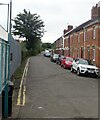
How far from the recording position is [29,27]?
99.2m

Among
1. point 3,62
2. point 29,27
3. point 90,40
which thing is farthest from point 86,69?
point 29,27

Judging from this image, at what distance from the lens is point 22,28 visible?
97.6 meters

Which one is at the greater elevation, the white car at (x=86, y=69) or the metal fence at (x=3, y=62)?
the metal fence at (x=3, y=62)

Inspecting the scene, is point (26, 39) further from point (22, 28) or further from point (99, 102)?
point (99, 102)

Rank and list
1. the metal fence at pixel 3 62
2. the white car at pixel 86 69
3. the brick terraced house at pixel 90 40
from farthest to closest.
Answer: the brick terraced house at pixel 90 40 < the white car at pixel 86 69 < the metal fence at pixel 3 62

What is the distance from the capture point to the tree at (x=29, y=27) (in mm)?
96938

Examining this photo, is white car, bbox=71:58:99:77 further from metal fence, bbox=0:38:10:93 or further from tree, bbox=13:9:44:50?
tree, bbox=13:9:44:50

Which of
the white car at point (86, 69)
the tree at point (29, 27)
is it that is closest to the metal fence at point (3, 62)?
the white car at point (86, 69)

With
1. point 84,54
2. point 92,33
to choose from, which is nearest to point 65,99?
point 92,33

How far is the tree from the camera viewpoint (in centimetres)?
9694

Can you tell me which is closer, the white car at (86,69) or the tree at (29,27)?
the white car at (86,69)

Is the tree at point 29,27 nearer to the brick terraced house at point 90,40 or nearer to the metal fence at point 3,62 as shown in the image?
the brick terraced house at point 90,40

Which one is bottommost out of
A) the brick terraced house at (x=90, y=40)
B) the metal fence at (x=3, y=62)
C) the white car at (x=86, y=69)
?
the white car at (x=86, y=69)

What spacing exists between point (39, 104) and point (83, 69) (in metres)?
15.9
